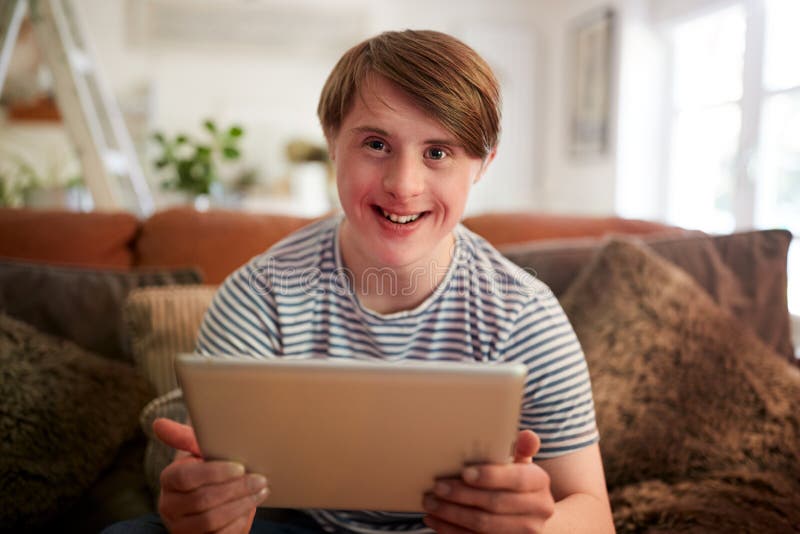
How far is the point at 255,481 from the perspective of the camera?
2.12ft

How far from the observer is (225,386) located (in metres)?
0.59

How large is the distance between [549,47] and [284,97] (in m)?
2.09

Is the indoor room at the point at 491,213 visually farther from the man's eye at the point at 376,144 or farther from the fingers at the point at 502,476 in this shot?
the fingers at the point at 502,476

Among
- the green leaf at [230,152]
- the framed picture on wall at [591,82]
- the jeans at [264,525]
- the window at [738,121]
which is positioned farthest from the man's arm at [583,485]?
the framed picture on wall at [591,82]

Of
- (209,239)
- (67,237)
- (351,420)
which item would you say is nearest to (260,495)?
(351,420)

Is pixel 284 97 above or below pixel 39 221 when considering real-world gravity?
above

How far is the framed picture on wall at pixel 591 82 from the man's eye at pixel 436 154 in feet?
11.7

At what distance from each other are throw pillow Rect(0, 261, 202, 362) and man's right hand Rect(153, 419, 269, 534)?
78 centimetres

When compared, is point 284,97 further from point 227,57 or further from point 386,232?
point 386,232

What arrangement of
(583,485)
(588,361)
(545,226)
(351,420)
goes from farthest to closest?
1. (545,226)
2. (588,361)
3. (583,485)
4. (351,420)

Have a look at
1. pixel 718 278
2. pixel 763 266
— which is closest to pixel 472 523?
pixel 718 278

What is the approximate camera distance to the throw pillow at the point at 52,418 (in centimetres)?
106

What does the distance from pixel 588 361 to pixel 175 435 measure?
79 cm

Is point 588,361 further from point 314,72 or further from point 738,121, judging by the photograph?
point 314,72
